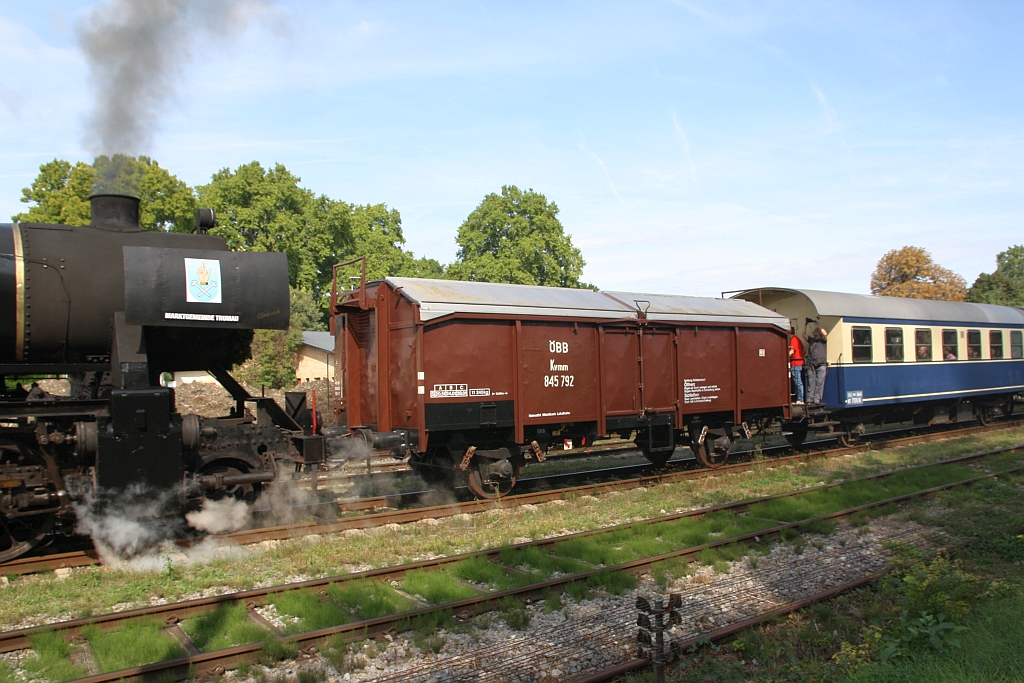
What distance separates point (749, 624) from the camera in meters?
5.99

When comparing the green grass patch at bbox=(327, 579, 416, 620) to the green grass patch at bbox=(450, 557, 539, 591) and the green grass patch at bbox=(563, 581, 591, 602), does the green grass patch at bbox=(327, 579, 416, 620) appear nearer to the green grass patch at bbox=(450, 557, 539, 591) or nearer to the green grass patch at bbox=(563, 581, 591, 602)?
the green grass patch at bbox=(450, 557, 539, 591)

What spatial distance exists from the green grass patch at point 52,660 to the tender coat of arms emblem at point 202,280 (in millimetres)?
3589

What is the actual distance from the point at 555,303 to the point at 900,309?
10523 mm

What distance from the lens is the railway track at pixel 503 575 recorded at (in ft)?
17.5

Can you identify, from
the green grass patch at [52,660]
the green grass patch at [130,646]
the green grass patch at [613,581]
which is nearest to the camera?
the green grass patch at [52,660]

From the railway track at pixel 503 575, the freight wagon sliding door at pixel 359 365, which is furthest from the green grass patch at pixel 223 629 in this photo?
the freight wagon sliding door at pixel 359 365

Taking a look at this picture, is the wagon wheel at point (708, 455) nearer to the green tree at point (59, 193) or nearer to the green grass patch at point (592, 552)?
the green grass patch at point (592, 552)

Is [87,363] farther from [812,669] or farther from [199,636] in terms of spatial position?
[812,669]

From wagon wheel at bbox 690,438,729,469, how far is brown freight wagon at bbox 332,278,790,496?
3 centimetres

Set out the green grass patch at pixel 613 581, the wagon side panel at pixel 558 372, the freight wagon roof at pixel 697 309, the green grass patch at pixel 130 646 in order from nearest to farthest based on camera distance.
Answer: the green grass patch at pixel 130 646
the green grass patch at pixel 613 581
the wagon side panel at pixel 558 372
the freight wagon roof at pixel 697 309

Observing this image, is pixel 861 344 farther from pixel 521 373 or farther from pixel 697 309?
pixel 521 373

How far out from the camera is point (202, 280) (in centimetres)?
790

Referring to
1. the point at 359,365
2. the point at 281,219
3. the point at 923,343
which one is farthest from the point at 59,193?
the point at 923,343

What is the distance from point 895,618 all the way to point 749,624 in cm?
131
